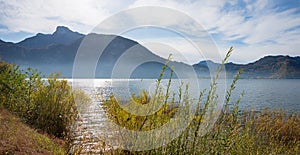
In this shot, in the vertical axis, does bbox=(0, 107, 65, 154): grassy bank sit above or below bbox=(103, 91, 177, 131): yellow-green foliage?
below

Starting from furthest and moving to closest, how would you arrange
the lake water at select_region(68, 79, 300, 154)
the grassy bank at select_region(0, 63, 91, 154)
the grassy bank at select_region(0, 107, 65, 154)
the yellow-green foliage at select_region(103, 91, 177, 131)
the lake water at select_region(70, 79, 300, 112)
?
the lake water at select_region(70, 79, 300, 112) → the grassy bank at select_region(0, 63, 91, 154) → the lake water at select_region(68, 79, 300, 154) → the grassy bank at select_region(0, 107, 65, 154) → the yellow-green foliage at select_region(103, 91, 177, 131)

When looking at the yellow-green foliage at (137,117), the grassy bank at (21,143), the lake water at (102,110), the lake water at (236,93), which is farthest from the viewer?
the lake water at (236,93)

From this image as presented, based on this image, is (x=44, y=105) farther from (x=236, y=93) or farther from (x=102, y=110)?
(x=236, y=93)

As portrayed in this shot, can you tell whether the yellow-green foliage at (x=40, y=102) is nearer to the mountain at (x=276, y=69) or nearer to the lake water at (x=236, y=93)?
the lake water at (x=236, y=93)

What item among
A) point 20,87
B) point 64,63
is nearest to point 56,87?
point 20,87

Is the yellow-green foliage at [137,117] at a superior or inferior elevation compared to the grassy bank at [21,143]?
superior

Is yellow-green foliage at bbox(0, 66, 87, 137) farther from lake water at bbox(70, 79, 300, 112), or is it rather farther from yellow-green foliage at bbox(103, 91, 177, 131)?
yellow-green foliage at bbox(103, 91, 177, 131)

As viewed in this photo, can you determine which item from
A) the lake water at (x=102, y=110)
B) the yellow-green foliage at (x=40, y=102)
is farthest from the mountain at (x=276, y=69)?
the yellow-green foliage at (x=40, y=102)

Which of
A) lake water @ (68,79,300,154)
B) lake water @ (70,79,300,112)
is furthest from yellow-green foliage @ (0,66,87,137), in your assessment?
lake water @ (70,79,300,112)

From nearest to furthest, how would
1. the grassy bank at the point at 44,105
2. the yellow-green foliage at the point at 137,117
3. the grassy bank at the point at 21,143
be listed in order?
the yellow-green foliage at the point at 137,117 < the grassy bank at the point at 21,143 < the grassy bank at the point at 44,105

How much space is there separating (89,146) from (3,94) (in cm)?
394

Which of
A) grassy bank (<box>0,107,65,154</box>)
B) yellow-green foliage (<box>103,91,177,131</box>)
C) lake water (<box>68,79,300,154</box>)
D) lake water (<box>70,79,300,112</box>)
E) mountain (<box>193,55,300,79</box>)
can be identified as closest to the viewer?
yellow-green foliage (<box>103,91,177,131</box>)

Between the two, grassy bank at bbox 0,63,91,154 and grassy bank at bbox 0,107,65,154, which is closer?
grassy bank at bbox 0,107,65,154

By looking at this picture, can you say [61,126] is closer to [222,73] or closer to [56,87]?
[56,87]
